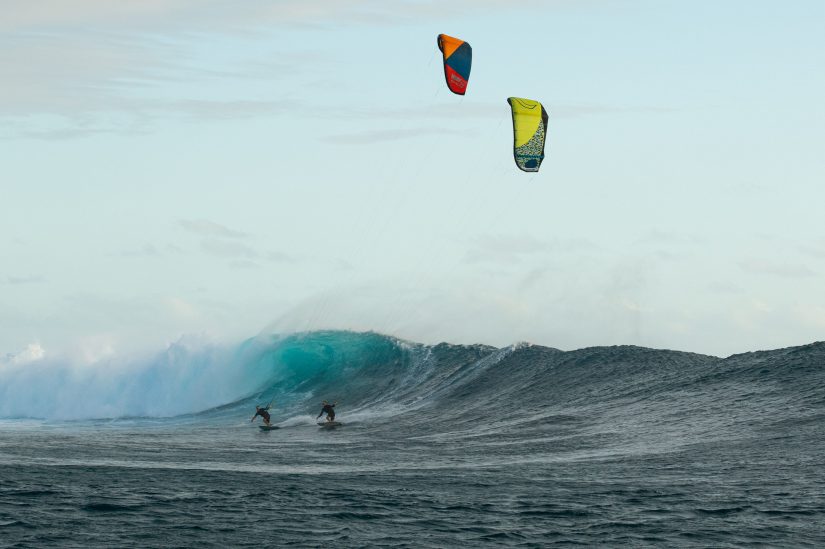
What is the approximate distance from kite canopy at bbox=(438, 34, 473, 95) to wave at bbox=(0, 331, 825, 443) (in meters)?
8.38

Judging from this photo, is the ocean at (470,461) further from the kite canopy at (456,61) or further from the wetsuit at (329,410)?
the kite canopy at (456,61)

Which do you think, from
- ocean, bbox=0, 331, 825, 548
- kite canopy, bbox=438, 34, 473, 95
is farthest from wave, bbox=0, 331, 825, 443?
kite canopy, bbox=438, 34, 473, 95

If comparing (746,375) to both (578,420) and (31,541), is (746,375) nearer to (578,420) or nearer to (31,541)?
(578,420)

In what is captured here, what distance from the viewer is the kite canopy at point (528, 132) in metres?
28.2

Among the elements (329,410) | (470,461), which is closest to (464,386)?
(329,410)

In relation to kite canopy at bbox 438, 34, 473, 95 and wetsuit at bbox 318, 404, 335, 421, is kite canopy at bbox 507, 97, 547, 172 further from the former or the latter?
wetsuit at bbox 318, 404, 335, 421

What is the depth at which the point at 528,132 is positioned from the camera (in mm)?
28516

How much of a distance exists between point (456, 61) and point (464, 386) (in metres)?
10.2

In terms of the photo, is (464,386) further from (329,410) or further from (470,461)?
(470,461)

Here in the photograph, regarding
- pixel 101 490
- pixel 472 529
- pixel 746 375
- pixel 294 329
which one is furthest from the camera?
pixel 294 329

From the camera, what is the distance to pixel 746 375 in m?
27.4

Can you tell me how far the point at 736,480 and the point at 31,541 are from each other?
981 cm

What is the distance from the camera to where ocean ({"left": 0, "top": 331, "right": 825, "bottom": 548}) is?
13.0m

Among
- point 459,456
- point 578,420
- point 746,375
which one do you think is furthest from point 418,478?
point 746,375
